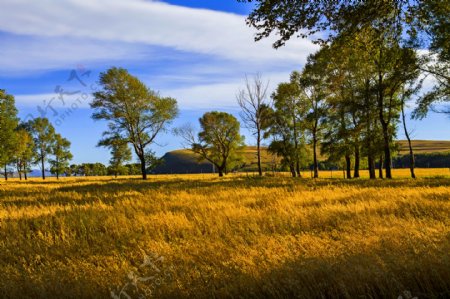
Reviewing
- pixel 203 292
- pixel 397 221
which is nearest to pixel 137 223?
pixel 203 292

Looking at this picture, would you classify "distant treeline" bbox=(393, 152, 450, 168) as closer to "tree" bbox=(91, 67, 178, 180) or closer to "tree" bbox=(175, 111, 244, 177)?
"tree" bbox=(175, 111, 244, 177)

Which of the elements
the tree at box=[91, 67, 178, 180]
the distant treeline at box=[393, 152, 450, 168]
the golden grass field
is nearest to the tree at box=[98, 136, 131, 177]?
the tree at box=[91, 67, 178, 180]

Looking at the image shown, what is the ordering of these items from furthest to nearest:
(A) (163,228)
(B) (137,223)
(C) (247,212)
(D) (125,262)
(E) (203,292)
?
(C) (247,212)
(B) (137,223)
(A) (163,228)
(D) (125,262)
(E) (203,292)

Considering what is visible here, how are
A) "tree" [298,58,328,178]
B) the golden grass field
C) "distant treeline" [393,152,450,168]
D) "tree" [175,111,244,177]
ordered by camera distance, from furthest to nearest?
"distant treeline" [393,152,450,168], "tree" [175,111,244,177], "tree" [298,58,328,178], the golden grass field

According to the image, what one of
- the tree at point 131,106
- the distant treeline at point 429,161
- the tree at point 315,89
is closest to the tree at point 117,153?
the tree at point 131,106

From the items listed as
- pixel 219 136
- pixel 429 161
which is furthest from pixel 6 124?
pixel 429 161

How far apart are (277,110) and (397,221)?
41.2 m

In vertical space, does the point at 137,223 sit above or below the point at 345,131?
below

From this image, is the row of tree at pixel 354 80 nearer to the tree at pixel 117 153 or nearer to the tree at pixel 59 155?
the tree at pixel 117 153

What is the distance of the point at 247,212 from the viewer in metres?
10.5

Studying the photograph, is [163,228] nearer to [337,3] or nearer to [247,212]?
[247,212]

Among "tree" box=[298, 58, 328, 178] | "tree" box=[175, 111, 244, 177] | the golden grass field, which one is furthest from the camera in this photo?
"tree" box=[175, 111, 244, 177]

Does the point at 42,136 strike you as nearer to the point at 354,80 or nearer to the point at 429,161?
the point at 354,80

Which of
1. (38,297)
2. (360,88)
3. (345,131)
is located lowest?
(38,297)
